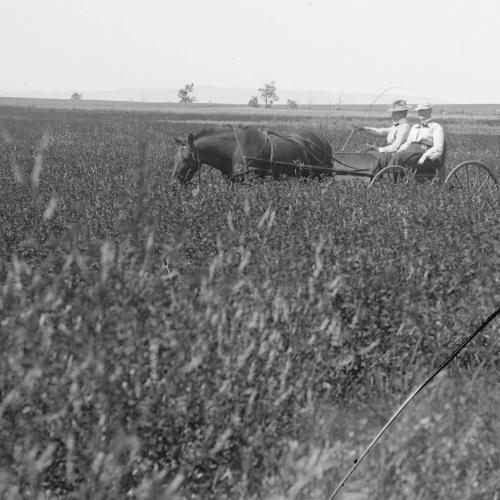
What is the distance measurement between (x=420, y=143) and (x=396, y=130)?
860 millimetres

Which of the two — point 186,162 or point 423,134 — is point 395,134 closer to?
point 423,134

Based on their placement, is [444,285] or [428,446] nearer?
[428,446]

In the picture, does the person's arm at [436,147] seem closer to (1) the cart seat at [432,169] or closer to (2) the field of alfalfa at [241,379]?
(1) the cart seat at [432,169]

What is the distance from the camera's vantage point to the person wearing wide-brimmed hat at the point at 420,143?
9.48 metres

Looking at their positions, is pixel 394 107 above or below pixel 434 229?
above

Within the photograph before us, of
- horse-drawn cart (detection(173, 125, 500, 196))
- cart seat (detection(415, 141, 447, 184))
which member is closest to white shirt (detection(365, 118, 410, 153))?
horse-drawn cart (detection(173, 125, 500, 196))

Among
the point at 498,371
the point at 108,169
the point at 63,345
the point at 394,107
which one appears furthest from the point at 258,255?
the point at 394,107

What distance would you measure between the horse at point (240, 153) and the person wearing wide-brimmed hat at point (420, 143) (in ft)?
3.45

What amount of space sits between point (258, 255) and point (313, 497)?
7.45 feet

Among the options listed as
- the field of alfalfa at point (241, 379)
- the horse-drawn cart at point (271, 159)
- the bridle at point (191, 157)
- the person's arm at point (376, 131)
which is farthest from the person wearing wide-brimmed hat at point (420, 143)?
the field of alfalfa at point (241, 379)

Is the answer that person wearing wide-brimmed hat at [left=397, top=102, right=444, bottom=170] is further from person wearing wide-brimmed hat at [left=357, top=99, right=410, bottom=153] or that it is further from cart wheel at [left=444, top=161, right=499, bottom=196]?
cart wheel at [left=444, top=161, right=499, bottom=196]

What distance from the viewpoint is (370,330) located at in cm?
418

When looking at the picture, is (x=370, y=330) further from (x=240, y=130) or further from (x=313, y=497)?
(x=240, y=130)

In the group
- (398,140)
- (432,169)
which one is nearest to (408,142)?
(398,140)
